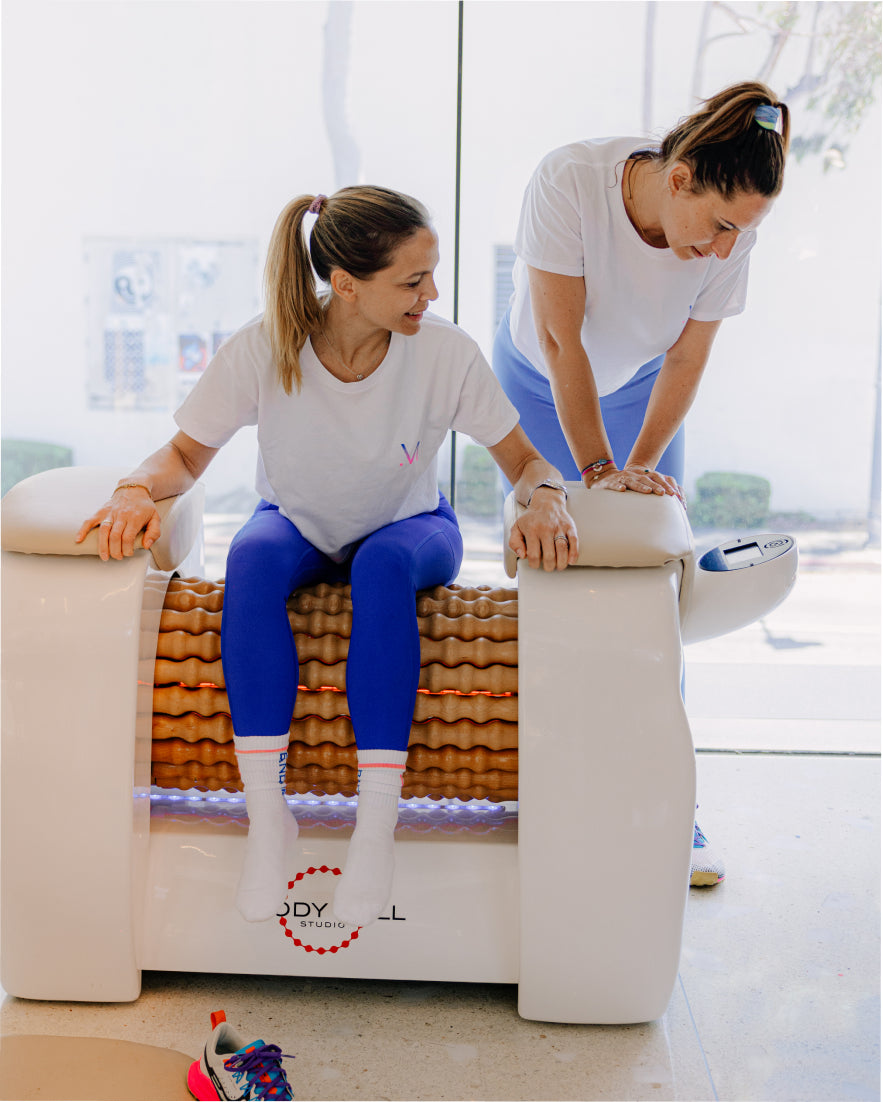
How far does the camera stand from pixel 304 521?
1.63m

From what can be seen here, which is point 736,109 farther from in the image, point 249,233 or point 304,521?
point 249,233

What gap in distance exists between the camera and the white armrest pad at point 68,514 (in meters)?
1.47

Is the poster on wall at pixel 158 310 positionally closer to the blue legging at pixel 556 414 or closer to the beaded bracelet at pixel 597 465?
the blue legging at pixel 556 414

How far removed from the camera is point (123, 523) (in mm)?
1475

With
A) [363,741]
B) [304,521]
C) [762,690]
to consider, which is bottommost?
[762,690]

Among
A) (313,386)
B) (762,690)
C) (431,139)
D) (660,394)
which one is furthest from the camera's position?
(762,690)

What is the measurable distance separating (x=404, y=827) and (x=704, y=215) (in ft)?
3.35

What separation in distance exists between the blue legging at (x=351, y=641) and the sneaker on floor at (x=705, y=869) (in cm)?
78

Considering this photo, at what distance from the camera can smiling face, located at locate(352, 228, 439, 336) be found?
1.52 metres

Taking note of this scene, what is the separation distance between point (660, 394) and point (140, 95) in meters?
1.68

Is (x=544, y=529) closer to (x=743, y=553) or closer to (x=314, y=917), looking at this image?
(x=743, y=553)

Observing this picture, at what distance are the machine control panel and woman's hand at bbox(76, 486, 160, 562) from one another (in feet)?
2.73

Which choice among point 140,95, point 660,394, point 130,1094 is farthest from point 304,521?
point 140,95

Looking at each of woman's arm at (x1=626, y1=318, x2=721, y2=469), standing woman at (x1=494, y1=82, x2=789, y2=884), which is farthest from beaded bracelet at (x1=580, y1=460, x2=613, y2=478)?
woman's arm at (x1=626, y1=318, x2=721, y2=469)
